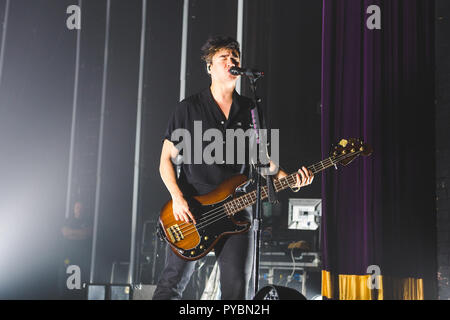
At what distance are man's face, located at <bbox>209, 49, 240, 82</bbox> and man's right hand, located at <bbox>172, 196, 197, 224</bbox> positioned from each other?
73cm

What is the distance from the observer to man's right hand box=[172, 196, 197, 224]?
2.52 m

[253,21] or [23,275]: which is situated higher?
[253,21]

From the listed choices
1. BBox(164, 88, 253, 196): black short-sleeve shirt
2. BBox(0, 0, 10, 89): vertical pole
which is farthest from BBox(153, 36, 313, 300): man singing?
BBox(0, 0, 10, 89): vertical pole

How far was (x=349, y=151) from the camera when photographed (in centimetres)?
283

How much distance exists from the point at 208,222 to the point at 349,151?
0.94 metres

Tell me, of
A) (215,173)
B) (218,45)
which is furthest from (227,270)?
(218,45)

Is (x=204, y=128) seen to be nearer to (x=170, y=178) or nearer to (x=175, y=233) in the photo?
(x=170, y=178)

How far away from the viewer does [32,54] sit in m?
4.98

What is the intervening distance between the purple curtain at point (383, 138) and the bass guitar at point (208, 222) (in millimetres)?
1031

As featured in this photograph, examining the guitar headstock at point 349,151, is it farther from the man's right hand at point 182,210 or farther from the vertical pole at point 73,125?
the vertical pole at point 73,125

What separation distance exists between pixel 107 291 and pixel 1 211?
1361 mm
